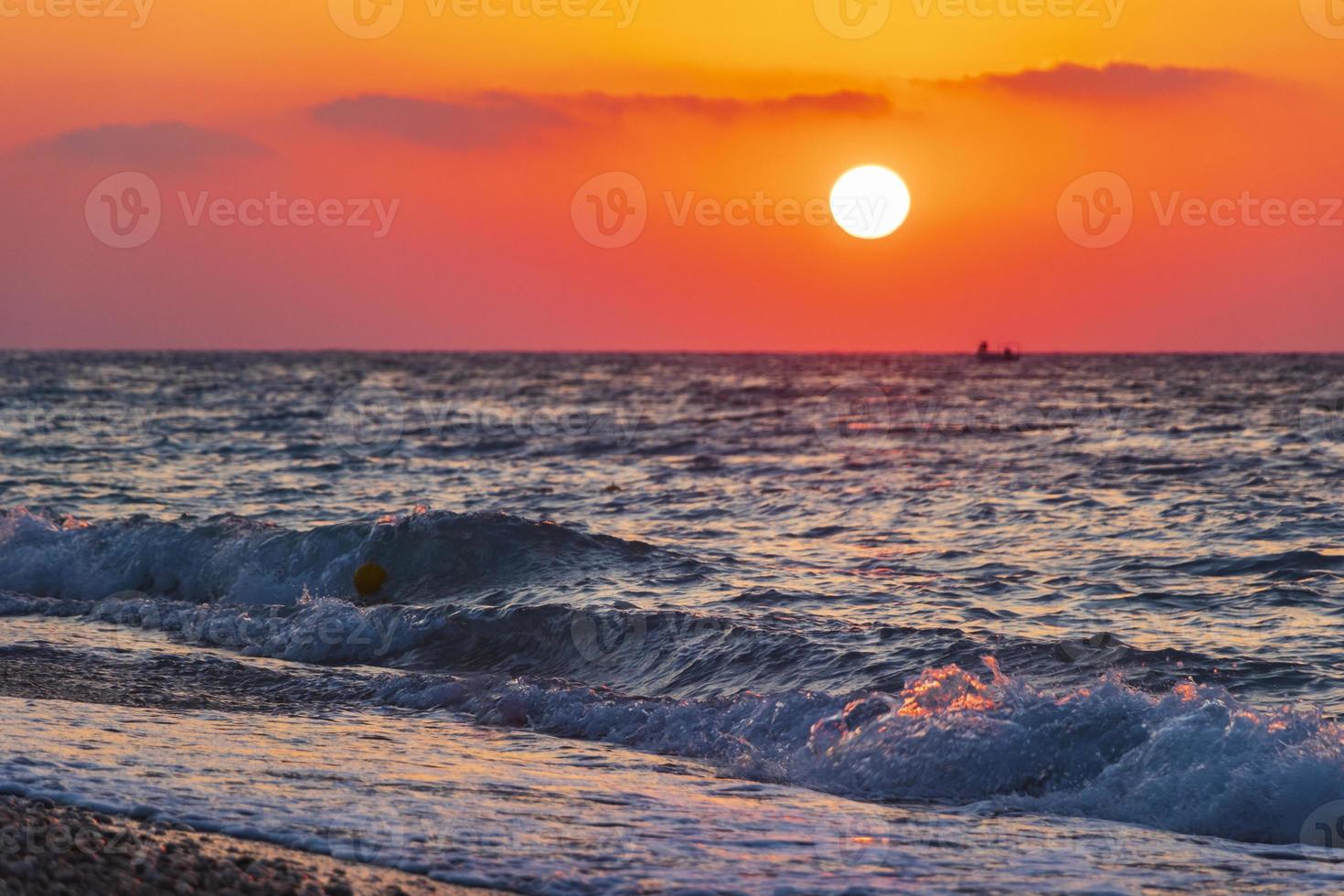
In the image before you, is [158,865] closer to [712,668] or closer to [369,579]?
[712,668]

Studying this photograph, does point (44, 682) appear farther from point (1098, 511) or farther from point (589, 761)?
point (1098, 511)

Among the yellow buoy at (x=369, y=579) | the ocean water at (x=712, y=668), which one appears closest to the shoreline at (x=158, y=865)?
the ocean water at (x=712, y=668)

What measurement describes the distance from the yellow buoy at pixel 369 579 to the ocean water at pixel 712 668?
0.84 ft

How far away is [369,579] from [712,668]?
6.80m

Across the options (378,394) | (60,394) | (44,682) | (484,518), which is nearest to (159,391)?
(60,394)

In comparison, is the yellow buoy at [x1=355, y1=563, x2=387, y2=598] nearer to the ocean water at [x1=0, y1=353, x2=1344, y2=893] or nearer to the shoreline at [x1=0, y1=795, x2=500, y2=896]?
the ocean water at [x1=0, y1=353, x2=1344, y2=893]

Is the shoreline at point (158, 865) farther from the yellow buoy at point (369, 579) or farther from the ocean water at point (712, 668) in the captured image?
the yellow buoy at point (369, 579)

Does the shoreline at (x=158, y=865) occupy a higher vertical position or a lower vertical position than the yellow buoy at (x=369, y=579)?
lower

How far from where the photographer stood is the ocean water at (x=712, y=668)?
7.62 metres

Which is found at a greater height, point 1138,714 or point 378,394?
point 378,394

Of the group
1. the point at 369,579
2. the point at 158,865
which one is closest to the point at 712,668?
the point at 158,865

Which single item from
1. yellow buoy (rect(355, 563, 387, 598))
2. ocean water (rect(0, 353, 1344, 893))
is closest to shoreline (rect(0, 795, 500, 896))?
ocean water (rect(0, 353, 1344, 893))

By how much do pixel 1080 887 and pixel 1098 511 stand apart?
49.1 ft

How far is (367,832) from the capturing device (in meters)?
7.31
